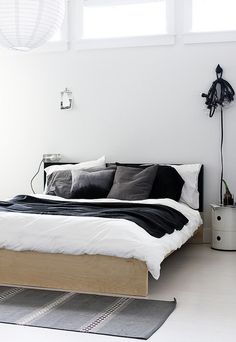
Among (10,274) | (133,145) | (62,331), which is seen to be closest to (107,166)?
(133,145)

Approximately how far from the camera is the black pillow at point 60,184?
626 centimetres

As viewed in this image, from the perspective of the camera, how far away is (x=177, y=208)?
18.4 feet

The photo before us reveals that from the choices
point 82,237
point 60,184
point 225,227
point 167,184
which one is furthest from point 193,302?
point 60,184

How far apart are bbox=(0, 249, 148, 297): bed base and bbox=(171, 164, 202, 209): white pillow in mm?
2298

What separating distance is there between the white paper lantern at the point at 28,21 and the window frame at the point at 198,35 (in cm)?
268

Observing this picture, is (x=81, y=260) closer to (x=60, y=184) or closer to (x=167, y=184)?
(x=167, y=184)

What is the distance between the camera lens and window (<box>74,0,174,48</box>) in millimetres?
6648

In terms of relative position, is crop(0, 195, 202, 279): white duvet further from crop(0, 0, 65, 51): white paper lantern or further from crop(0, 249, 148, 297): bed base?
crop(0, 0, 65, 51): white paper lantern

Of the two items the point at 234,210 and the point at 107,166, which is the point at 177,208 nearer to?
the point at 234,210

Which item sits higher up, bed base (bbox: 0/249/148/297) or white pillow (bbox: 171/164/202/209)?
white pillow (bbox: 171/164/202/209)

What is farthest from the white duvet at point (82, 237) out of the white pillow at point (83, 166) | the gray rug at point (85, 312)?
the white pillow at point (83, 166)

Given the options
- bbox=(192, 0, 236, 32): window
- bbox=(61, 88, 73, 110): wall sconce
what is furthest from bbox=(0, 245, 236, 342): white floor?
bbox=(192, 0, 236, 32): window

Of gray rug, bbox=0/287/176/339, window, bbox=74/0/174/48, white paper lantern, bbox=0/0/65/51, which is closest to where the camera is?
gray rug, bbox=0/287/176/339

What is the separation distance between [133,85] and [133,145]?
0.70m
